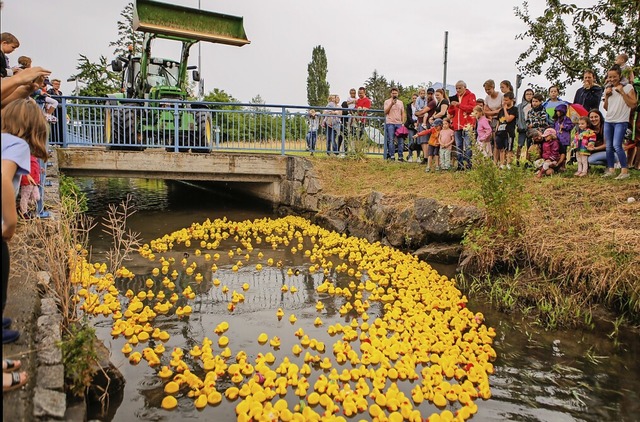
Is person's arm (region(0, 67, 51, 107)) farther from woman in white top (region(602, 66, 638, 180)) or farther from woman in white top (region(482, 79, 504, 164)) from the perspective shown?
woman in white top (region(482, 79, 504, 164))

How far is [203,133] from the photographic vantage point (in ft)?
41.7

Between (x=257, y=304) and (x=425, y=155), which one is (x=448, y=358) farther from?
(x=425, y=155)

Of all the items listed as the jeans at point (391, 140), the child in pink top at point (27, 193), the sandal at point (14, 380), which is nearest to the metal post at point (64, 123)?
the child in pink top at point (27, 193)

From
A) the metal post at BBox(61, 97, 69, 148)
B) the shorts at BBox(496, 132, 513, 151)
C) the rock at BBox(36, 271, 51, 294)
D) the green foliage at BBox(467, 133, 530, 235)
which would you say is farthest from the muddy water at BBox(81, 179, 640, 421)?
the metal post at BBox(61, 97, 69, 148)

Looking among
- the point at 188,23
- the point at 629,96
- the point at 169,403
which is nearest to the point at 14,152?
the point at 169,403

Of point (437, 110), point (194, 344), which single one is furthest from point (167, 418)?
Answer: point (437, 110)

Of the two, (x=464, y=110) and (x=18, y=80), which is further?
(x=464, y=110)

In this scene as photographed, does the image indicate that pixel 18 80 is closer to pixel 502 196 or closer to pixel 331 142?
pixel 502 196

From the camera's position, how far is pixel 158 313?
5.79 m

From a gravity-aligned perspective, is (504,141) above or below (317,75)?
below

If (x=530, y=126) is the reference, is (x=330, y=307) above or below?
below

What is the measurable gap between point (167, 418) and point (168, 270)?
13.7 ft

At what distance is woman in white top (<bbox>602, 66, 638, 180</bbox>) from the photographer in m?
7.76

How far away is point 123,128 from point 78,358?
9.94 metres
